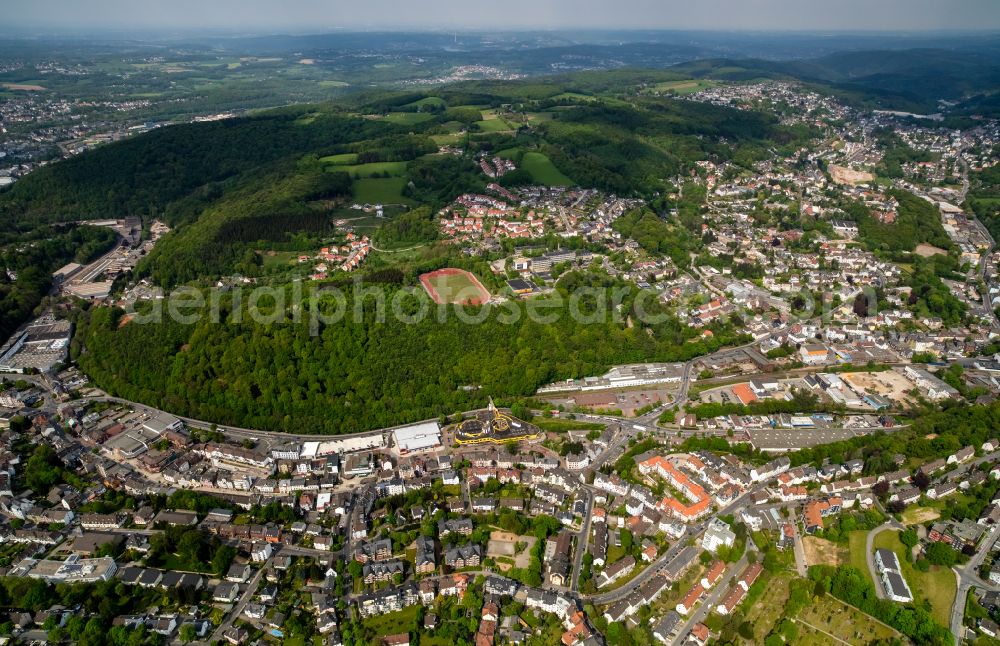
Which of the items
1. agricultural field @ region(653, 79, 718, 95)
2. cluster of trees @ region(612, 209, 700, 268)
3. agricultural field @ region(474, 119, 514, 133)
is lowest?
cluster of trees @ region(612, 209, 700, 268)

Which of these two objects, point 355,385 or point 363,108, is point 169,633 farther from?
point 363,108

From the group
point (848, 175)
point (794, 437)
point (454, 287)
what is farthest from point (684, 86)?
point (794, 437)

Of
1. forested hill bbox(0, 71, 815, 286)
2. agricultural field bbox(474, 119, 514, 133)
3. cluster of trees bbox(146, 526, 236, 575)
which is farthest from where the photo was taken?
agricultural field bbox(474, 119, 514, 133)

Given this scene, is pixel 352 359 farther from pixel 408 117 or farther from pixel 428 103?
pixel 428 103

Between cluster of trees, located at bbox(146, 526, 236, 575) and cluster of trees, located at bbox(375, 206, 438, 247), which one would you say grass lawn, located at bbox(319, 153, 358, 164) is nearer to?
cluster of trees, located at bbox(375, 206, 438, 247)

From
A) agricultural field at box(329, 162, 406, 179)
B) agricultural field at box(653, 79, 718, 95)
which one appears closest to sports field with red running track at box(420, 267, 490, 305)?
agricultural field at box(329, 162, 406, 179)

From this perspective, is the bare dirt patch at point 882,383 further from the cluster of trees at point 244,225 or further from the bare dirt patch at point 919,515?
the cluster of trees at point 244,225
